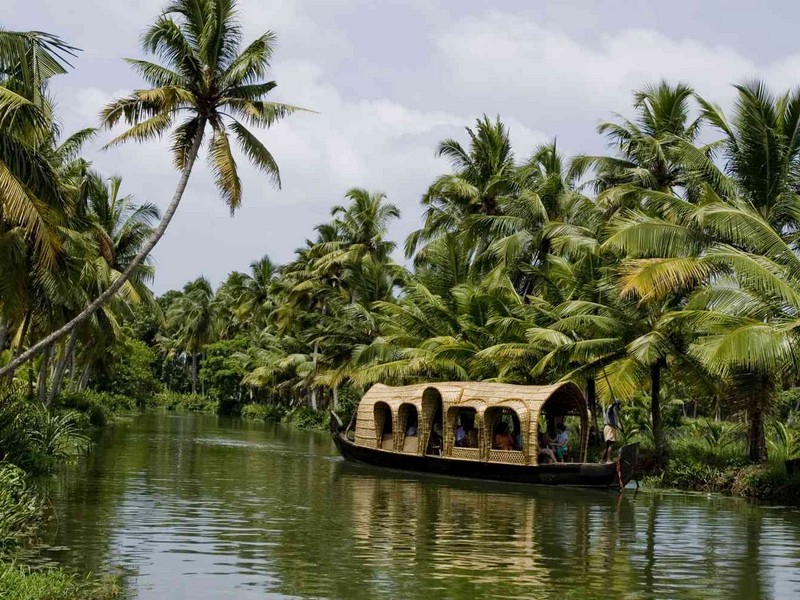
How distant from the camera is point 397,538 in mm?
12266

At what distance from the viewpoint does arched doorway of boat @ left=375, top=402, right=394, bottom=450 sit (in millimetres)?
23422

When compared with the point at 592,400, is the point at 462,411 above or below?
below

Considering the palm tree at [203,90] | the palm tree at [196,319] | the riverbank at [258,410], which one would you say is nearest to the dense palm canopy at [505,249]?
the palm tree at [203,90]

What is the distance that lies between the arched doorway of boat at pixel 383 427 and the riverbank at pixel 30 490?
22.1ft

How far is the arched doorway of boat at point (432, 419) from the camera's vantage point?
850 inches

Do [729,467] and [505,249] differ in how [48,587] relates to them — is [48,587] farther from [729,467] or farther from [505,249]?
[505,249]

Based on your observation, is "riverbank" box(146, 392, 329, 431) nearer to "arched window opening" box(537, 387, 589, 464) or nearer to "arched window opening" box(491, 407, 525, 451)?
"arched window opening" box(537, 387, 589, 464)

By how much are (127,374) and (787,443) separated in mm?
38614

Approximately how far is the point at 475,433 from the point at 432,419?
101 cm

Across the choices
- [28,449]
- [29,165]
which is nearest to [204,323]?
[28,449]

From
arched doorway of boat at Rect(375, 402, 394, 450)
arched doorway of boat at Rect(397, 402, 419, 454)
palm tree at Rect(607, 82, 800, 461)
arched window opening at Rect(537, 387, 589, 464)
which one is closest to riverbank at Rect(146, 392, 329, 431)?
arched doorway of boat at Rect(375, 402, 394, 450)

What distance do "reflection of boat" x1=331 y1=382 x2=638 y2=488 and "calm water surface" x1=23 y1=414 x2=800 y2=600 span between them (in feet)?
1.75

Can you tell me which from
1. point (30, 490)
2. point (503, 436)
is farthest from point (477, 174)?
point (30, 490)

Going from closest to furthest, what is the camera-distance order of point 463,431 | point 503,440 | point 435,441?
1. point 503,440
2. point 463,431
3. point 435,441
